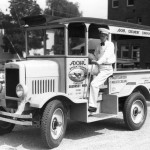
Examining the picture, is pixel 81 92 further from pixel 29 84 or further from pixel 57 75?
pixel 29 84

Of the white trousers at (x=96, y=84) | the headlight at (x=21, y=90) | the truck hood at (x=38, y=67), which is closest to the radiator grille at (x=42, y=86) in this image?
the truck hood at (x=38, y=67)

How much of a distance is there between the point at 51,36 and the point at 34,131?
7.15 ft

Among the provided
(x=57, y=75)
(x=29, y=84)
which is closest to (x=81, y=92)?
(x=57, y=75)

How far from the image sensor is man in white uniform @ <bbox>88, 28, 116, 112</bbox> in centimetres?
712

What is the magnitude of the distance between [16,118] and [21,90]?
1.76 feet

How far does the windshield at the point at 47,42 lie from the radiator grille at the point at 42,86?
0.65 meters

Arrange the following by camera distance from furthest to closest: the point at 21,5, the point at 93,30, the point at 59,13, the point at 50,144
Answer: the point at 59,13, the point at 21,5, the point at 93,30, the point at 50,144

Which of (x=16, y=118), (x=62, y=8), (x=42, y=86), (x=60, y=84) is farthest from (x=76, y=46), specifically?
(x=62, y=8)

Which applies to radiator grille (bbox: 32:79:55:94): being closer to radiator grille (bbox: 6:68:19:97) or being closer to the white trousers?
radiator grille (bbox: 6:68:19:97)

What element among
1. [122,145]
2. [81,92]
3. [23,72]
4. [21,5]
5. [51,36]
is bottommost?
[122,145]

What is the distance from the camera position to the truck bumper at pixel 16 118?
617 centimetres

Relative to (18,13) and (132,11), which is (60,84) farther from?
(18,13)

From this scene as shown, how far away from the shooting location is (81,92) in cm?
718

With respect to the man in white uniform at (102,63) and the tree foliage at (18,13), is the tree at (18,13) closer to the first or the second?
the tree foliage at (18,13)
